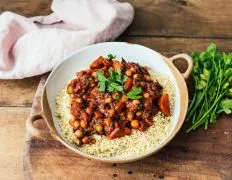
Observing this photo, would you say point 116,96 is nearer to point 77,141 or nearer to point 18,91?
point 77,141

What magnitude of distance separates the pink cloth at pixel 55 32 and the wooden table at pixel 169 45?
0.41 ft

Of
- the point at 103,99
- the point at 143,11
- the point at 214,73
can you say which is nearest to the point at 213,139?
the point at 214,73

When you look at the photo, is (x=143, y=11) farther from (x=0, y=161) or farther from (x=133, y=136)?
(x=0, y=161)

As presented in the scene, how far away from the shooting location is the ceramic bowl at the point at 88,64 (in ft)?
6.68

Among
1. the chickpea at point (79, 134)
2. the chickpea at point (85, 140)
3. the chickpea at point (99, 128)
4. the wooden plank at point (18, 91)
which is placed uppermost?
the chickpea at point (99, 128)

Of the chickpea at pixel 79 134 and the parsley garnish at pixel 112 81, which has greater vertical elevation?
the parsley garnish at pixel 112 81

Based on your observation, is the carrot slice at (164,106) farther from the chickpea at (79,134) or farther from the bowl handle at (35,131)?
the bowl handle at (35,131)

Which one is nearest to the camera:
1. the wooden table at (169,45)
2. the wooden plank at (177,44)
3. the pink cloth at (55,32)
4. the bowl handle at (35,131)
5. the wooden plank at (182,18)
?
the bowl handle at (35,131)

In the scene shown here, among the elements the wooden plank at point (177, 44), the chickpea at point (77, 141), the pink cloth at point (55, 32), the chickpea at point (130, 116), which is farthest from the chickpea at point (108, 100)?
the wooden plank at point (177, 44)

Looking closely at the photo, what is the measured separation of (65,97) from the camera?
7.63ft

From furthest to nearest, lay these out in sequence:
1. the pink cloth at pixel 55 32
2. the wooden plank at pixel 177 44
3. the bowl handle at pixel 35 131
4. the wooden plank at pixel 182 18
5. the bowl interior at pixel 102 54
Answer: the wooden plank at pixel 182 18 → the wooden plank at pixel 177 44 → the pink cloth at pixel 55 32 → the bowl interior at pixel 102 54 → the bowl handle at pixel 35 131

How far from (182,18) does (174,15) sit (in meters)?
0.06

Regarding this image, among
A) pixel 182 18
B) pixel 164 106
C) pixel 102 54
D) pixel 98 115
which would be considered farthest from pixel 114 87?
pixel 182 18

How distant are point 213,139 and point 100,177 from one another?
59cm
